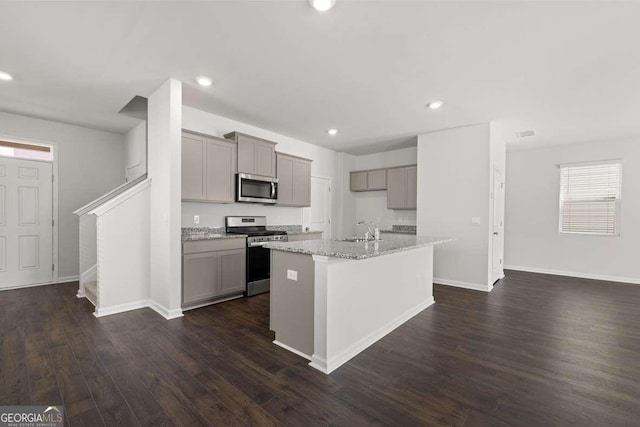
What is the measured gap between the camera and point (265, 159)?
4.64m

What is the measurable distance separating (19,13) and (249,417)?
11.1ft

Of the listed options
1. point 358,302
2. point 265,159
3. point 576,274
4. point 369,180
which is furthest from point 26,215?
point 576,274

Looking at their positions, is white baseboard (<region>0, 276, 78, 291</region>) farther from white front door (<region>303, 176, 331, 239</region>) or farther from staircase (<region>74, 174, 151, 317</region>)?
white front door (<region>303, 176, 331, 239</region>)

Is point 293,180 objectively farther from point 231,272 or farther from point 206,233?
point 231,272

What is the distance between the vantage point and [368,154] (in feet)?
23.1

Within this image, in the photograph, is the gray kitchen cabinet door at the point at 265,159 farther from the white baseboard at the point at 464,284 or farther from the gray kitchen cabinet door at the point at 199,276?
the white baseboard at the point at 464,284

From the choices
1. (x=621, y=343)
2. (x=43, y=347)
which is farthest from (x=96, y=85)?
(x=621, y=343)

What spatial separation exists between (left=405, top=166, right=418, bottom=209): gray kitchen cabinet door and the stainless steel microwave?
9.09 feet

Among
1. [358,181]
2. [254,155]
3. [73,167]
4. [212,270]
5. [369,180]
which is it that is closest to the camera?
[212,270]

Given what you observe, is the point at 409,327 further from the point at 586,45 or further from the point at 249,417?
the point at 586,45

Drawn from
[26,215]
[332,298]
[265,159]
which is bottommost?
[332,298]

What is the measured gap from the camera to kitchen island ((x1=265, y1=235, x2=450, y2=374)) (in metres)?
2.23

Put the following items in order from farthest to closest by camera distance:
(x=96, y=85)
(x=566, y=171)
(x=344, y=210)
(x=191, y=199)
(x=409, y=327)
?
1. (x=344, y=210)
2. (x=566, y=171)
3. (x=191, y=199)
4. (x=96, y=85)
5. (x=409, y=327)

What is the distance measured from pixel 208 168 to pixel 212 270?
140cm
